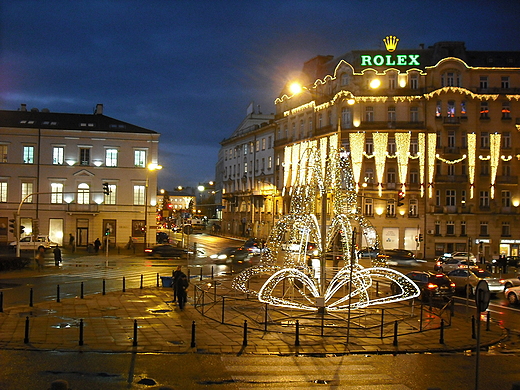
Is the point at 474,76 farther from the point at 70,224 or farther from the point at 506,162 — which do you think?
the point at 70,224

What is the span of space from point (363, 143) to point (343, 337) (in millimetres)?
45796

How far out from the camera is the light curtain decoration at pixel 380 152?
60.9 metres

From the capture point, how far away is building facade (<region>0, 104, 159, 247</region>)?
62.0 m

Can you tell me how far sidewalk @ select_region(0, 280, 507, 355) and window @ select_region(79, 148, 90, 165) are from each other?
4342 cm

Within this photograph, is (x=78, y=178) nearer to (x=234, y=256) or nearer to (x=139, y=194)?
(x=139, y=194)

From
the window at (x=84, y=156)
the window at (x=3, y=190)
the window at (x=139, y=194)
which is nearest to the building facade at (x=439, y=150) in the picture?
the window at (x=139, y=194)

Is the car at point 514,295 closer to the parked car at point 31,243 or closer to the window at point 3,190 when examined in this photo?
the parked car at point 31,243

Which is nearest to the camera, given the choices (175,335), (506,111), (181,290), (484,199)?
(175,335)

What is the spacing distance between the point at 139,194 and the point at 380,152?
27.2 metres

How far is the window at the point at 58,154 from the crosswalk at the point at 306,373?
175 ft

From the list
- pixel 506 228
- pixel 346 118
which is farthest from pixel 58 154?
pixel 506 228

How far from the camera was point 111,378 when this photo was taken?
1237 cm

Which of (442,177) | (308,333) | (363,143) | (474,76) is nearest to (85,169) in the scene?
(363,143)

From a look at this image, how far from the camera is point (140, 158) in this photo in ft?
211
